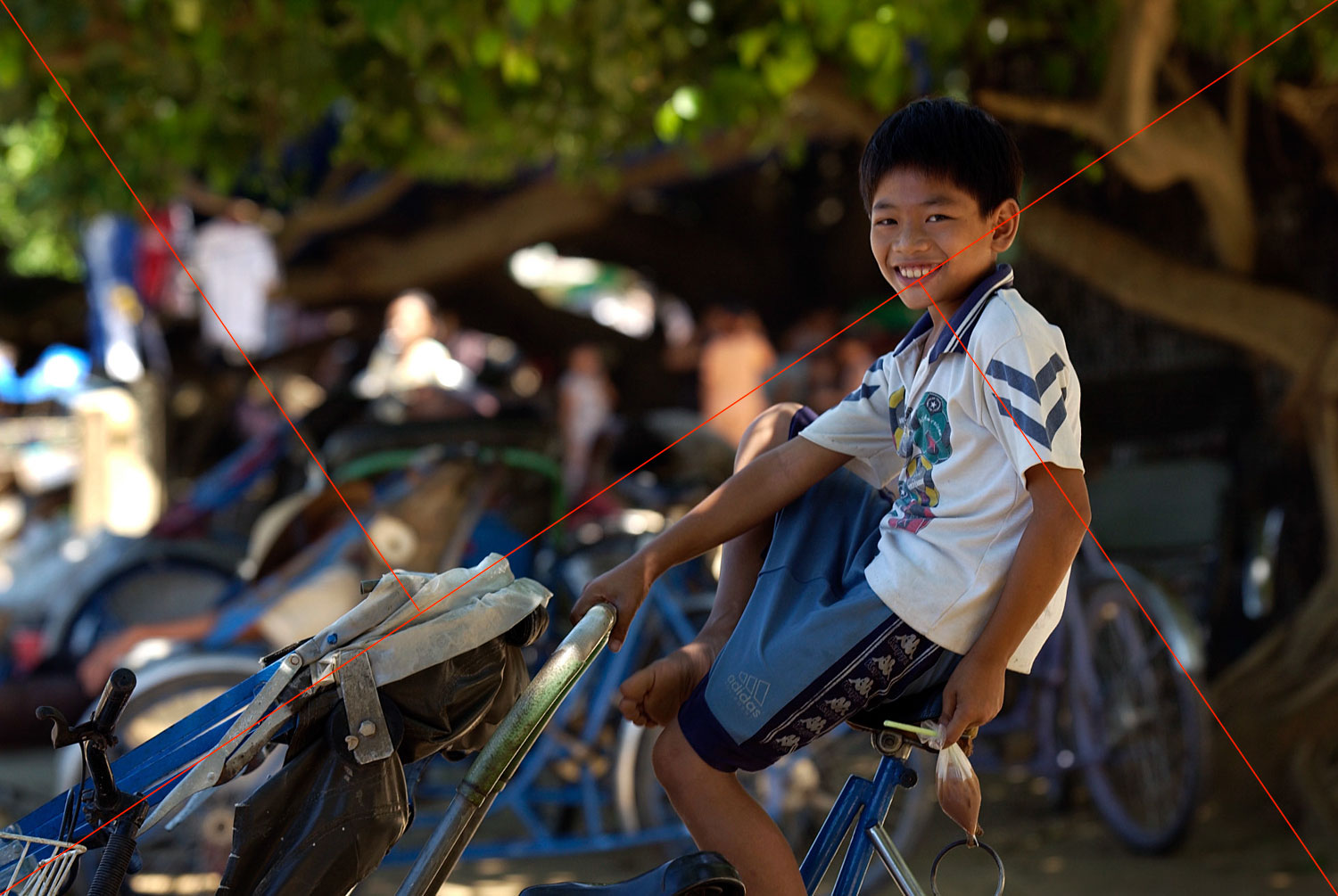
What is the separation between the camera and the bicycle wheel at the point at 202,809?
3.67 m

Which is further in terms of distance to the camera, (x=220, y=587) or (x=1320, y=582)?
(x=220, y=587)

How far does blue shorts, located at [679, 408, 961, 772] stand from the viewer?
1544mm

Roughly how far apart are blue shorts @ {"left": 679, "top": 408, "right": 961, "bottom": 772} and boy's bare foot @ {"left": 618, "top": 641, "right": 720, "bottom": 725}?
3 cm

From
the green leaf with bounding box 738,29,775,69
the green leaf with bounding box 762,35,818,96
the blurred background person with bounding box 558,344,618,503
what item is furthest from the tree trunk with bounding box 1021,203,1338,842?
the blurred background person with bounding box 558,344,618,503

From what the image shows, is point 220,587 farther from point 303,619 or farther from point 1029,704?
point 1029,704

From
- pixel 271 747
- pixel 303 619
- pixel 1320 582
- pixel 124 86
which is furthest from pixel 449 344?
pixel 271 747

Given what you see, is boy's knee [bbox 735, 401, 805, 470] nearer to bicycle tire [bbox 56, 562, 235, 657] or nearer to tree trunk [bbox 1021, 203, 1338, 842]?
tree trunk [bbox 1021, 203, 1338, 842]

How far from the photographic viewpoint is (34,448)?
33.2 feet

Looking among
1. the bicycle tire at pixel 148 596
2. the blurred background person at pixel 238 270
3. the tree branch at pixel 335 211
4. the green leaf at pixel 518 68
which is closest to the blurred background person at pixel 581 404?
the tree branch at pixel 335 211

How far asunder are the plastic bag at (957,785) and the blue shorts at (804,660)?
0.36 ft

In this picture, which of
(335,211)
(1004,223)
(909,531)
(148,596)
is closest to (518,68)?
(148,596)

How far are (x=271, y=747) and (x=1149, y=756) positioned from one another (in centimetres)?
336

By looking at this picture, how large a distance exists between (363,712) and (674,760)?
41 cm

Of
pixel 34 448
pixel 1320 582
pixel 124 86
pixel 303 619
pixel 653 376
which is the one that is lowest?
pixel 1320 582
